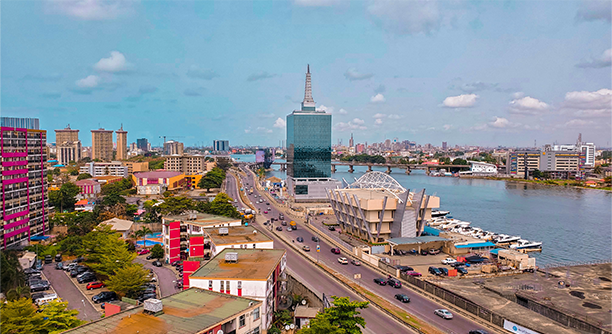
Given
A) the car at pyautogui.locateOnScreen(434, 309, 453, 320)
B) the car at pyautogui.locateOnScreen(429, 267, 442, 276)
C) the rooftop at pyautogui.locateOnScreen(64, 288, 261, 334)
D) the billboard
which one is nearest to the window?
the rooftop at pyautogui.locateOnScreen(64, 288, 261, 334)

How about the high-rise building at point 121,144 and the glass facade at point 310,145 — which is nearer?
the glass facade at point 310,145

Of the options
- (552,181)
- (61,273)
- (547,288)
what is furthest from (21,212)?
(552,181)

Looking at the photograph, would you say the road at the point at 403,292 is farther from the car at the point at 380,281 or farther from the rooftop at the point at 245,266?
the rooftop at the point at 245,266

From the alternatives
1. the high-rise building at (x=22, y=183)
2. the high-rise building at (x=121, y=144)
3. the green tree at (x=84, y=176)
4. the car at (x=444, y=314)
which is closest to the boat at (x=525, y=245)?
the car at (x=444, y=314)

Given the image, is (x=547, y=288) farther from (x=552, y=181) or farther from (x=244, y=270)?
(x=552, y=181)

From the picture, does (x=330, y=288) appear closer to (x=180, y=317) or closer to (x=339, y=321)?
(x=339, y=321)

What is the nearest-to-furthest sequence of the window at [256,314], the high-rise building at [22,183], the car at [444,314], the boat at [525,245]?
the window at [256,314] → the car at [444,314] → the high-rise building at [22,183] → the boat at [525,245]

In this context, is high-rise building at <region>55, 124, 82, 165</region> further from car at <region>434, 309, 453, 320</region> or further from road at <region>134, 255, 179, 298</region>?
car at <region>434, 309, 453, 320</region>
